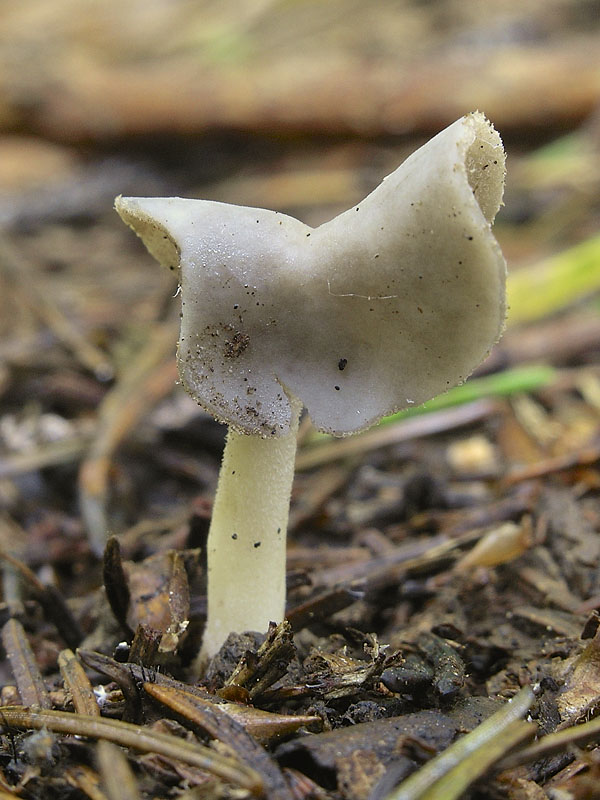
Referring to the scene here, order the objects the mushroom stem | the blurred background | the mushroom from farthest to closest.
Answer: the blurred background → the mushroom stem → the mushroom

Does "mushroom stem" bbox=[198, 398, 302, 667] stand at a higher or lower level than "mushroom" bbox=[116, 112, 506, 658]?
lower

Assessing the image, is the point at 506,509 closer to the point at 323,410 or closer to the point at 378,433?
the point at 378,433

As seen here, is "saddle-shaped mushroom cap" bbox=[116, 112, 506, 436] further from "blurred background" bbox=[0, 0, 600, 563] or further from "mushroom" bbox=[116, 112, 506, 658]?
"blurred background" bbox=[0, 0, 600, 563]

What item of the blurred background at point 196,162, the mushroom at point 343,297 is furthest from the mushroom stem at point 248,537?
the blurred background at point 196,162

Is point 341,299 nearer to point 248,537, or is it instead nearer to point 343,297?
point 343,297

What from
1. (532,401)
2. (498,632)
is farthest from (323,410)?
(532,401)

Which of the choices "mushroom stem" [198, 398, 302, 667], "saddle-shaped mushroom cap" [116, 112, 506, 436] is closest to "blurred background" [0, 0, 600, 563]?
"mushroom stem" [198, 398, 302, 667]


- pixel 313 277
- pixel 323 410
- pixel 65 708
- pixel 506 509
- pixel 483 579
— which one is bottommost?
pixel 65 708
